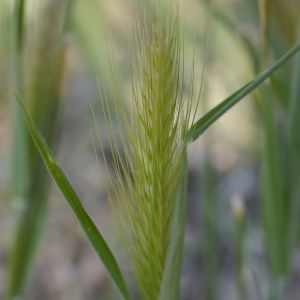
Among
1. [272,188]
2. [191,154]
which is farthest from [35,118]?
[191,154]

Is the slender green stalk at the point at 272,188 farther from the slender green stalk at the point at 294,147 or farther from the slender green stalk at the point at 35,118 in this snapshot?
the slender green stalk at the point at 35,118

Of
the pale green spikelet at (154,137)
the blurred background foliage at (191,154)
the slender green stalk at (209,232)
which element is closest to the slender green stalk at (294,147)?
the blurred background foliage at (191,154)

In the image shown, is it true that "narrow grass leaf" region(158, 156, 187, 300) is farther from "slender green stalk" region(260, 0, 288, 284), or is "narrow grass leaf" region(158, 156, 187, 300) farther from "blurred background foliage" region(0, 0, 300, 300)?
"slender green stalk" region(260, 0, 288, 284)

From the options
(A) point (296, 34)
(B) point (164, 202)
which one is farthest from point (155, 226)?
(A) point (296, 34)

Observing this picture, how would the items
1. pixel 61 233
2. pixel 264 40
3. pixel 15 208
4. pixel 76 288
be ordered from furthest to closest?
pixel 61 233 → pixel 76 288 → pixel 15 208 → pixel 264 40

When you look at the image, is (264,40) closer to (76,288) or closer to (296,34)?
(296,34)

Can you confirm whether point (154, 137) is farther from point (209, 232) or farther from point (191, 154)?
point (191, 154)

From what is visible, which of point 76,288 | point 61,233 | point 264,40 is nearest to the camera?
point 264,40
